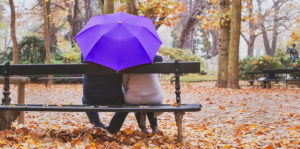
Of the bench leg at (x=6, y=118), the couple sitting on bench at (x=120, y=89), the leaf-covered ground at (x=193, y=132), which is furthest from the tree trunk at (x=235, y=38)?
the bench leg at (x=6, y=118)

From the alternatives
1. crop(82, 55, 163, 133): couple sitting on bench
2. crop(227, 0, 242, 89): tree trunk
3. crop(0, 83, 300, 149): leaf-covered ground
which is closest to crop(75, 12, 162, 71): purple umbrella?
crop(82, 55, 163, 133): couple sitting on bench

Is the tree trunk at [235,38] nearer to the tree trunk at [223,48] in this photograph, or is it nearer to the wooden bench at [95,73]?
the tree trunk at [223,48]

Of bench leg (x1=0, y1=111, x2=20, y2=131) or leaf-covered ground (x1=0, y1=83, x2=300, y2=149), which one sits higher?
bench leg (x1=0, y1=111, x2=20, y2=131)

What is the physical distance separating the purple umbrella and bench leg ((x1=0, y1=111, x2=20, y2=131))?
1284 millimetres

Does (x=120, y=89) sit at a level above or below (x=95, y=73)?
below

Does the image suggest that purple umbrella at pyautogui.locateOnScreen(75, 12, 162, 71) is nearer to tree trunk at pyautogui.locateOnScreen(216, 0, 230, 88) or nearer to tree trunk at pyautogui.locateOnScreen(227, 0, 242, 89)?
tree trunk at pyautogui.locateOnScreen(227, 0, 242, 89)

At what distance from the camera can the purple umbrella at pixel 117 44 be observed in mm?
3309

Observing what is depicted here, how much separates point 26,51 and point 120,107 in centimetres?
1748

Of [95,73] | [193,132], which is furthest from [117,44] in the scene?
[193,132]

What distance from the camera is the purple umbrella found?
130 inches

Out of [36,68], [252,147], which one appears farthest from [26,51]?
[252,147]

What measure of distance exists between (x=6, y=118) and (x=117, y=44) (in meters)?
1.74

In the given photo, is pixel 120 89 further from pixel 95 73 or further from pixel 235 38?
pixel 235 38

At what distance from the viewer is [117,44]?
3340 millimetres
